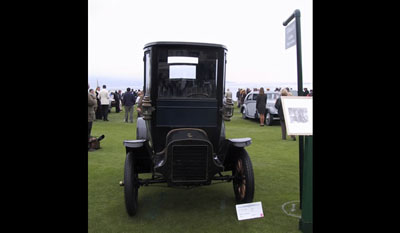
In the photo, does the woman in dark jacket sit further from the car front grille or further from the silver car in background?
the car front grille

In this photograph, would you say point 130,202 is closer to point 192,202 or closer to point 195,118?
point 192,202

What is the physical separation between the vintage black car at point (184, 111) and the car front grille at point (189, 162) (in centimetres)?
9

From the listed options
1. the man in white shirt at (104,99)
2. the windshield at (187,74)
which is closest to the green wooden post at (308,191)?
the windshield at (187,74)

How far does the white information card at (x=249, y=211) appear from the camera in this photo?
3.98 meters

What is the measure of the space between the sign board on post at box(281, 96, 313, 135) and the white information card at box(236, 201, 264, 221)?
110cm

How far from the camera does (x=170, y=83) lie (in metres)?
4.59

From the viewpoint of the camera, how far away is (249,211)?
402cm

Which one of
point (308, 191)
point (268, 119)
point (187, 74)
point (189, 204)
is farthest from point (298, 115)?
point (268, 119)

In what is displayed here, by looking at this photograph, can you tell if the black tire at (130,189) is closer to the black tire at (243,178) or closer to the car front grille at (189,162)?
the car front grille at (189,162)

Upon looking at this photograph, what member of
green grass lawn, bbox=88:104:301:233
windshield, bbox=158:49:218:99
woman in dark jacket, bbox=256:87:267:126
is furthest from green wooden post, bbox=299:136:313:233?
woman in dark jacket, bbox=256:87:267:126

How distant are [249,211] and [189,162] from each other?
2.90 ft

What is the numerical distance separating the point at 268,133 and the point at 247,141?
7.56 metres
